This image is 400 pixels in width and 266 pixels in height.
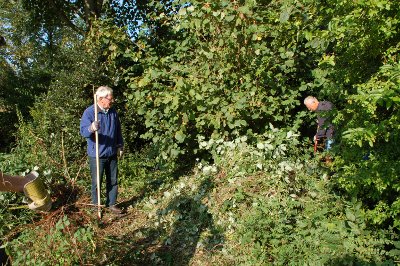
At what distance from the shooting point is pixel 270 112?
5.18 metres

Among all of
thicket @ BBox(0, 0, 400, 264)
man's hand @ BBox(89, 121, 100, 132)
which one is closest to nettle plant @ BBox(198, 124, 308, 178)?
thicket @ BBox(0, 0, 400, 264)

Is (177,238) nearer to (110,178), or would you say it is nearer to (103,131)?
(110,178)

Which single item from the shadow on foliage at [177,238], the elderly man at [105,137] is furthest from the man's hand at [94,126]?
the shadow on foliage at [177,238]

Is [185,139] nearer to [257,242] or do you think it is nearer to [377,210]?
[257,242]

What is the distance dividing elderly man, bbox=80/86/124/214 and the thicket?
1.03 feet

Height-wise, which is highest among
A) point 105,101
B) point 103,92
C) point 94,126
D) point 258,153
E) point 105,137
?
point 103,92

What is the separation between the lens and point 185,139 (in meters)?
5.62

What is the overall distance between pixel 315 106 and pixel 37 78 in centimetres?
1037

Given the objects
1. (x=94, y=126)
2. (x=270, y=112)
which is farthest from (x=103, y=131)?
(x=270, y=112)

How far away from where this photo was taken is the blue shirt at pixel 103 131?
4.73m

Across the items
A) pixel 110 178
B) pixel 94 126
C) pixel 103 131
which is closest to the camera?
pixel 94 126

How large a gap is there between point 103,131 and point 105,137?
83mm

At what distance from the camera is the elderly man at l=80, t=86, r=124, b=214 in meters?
4.71

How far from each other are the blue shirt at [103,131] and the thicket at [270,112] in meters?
0.33
